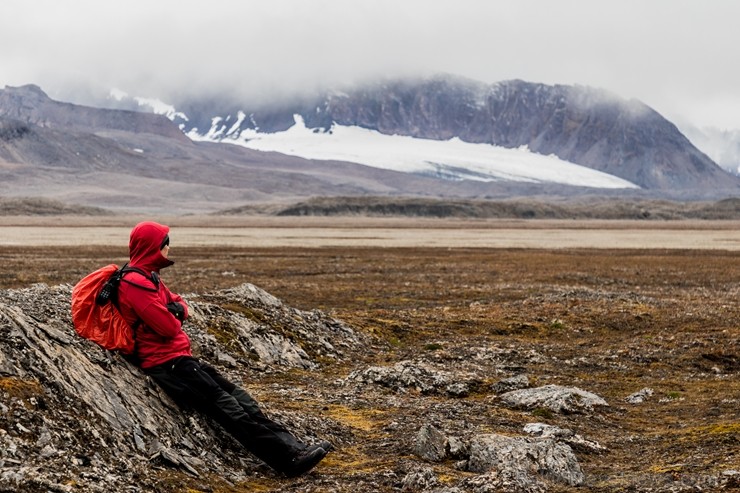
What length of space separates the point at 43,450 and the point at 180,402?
2273mm

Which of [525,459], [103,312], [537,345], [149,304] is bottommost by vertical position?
[537,345]

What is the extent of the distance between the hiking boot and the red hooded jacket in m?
1.84

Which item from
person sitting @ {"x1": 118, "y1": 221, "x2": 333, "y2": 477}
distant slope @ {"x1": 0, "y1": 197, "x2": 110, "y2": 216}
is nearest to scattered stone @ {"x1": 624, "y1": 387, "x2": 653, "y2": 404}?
person sitting @ {"x1": 118, "y1": 221, "x2": 333, "y2": 477}

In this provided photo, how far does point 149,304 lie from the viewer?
1034cm

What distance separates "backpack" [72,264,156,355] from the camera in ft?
34.9

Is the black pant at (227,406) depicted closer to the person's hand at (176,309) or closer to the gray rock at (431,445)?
the person's hand at (176,309)

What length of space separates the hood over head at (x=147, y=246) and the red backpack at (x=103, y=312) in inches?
5.7

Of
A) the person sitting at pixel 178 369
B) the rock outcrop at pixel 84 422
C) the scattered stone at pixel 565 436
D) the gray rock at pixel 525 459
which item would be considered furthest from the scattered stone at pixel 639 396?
the person sitting at pixel 178 369

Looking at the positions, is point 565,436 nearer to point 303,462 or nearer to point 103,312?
point 303,462

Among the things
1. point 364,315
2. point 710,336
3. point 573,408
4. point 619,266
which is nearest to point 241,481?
point 573,408

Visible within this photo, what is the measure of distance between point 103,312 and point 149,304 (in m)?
0.98

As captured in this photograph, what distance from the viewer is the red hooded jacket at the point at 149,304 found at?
10383 mm

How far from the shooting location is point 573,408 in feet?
47.6

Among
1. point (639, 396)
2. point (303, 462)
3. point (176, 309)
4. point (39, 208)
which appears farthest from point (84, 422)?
point (39, 208)
